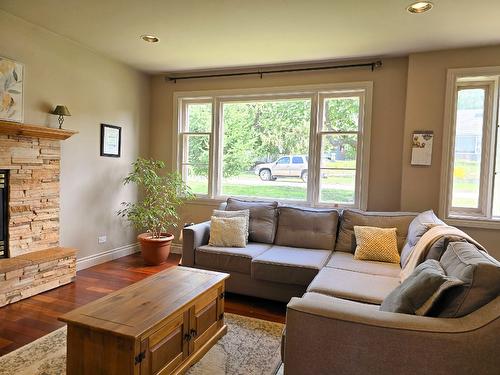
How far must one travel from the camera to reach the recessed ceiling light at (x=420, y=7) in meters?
2.56

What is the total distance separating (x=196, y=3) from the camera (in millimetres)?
2691

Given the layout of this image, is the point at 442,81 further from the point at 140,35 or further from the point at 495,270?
the point at 140,35

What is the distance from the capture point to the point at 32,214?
3344 mm

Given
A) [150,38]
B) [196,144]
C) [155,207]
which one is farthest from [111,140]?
[150,38]

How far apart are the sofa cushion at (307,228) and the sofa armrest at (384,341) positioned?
73.7 inches

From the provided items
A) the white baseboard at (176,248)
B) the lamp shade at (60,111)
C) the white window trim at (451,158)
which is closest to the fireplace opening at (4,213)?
the lamp shade at (60,111)

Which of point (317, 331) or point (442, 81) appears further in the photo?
point (442, 81)

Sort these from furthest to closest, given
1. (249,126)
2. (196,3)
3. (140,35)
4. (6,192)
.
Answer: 1. (249,126)
2. (140,35)
3. (6,192)
4. (196,3)

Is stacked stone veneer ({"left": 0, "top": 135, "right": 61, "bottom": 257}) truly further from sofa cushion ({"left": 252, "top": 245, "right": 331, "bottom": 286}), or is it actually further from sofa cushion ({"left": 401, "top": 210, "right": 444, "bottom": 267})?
sofa cushion ({"left": 401, "top": 210, "right": 444, "bottom": 267})

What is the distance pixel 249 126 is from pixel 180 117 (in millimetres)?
1075

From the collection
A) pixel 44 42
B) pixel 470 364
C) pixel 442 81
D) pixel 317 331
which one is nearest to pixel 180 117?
pixel 44 42

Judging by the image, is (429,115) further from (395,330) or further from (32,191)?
(32,191)

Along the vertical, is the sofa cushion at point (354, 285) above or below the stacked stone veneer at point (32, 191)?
below

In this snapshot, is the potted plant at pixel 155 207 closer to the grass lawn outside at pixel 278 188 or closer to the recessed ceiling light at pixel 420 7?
the grass lawn outside at pixel 278 188
